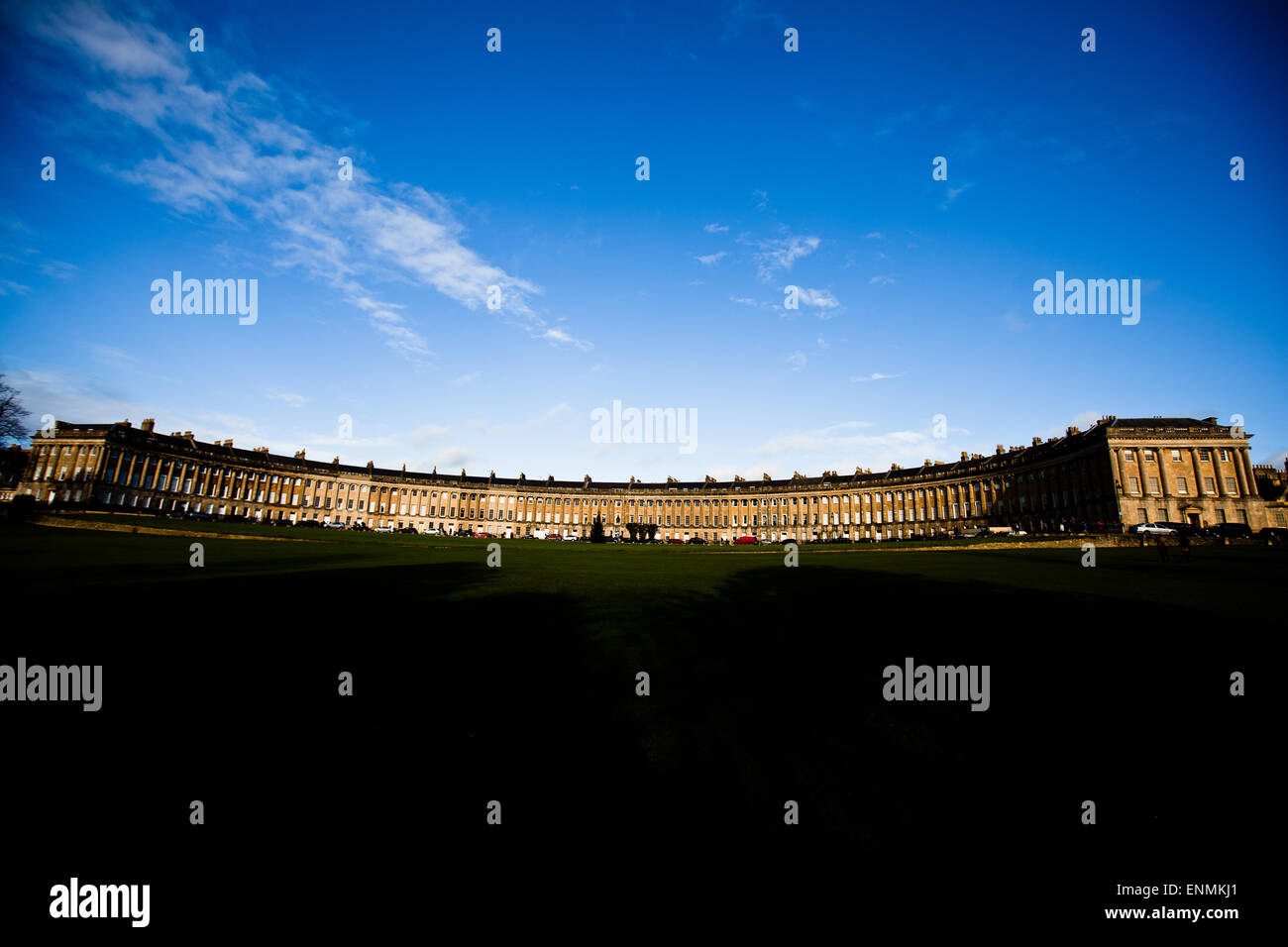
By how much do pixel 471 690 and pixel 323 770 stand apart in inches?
73.2

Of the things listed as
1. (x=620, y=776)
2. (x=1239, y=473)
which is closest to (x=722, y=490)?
(x=1239, y=473)

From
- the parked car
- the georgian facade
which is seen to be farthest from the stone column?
the parked car

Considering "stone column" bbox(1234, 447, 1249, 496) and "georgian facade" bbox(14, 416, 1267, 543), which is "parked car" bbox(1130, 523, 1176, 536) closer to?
"georgian facade" bbox(14, 416, 1267, 543)

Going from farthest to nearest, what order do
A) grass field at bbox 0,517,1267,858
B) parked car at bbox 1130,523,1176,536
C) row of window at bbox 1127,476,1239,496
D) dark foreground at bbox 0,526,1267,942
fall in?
row of window at bbox 1127,476,1239,496 < parked car at bbox 1130,523,1176,536 < grass field at bbox 0,517,1267,858 < dark foreground at bbox 0,526,1267,942

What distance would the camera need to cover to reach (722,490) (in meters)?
134

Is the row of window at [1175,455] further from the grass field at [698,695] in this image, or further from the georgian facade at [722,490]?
the grass field at [698,695]

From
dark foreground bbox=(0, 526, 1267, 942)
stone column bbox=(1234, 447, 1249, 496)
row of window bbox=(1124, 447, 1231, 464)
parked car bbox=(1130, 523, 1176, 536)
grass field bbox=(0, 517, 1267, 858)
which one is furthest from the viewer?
row of window bbox=(1124, 447, 1231, 464)

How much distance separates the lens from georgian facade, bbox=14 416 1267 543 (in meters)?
69.8

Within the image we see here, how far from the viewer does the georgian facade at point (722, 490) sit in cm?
6975

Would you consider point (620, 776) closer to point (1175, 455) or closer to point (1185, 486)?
point (1175, 455)

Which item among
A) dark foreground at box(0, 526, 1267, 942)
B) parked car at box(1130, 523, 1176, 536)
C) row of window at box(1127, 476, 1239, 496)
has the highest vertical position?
row of window at box(1127, 476, 1239, 496)

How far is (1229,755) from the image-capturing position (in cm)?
475
